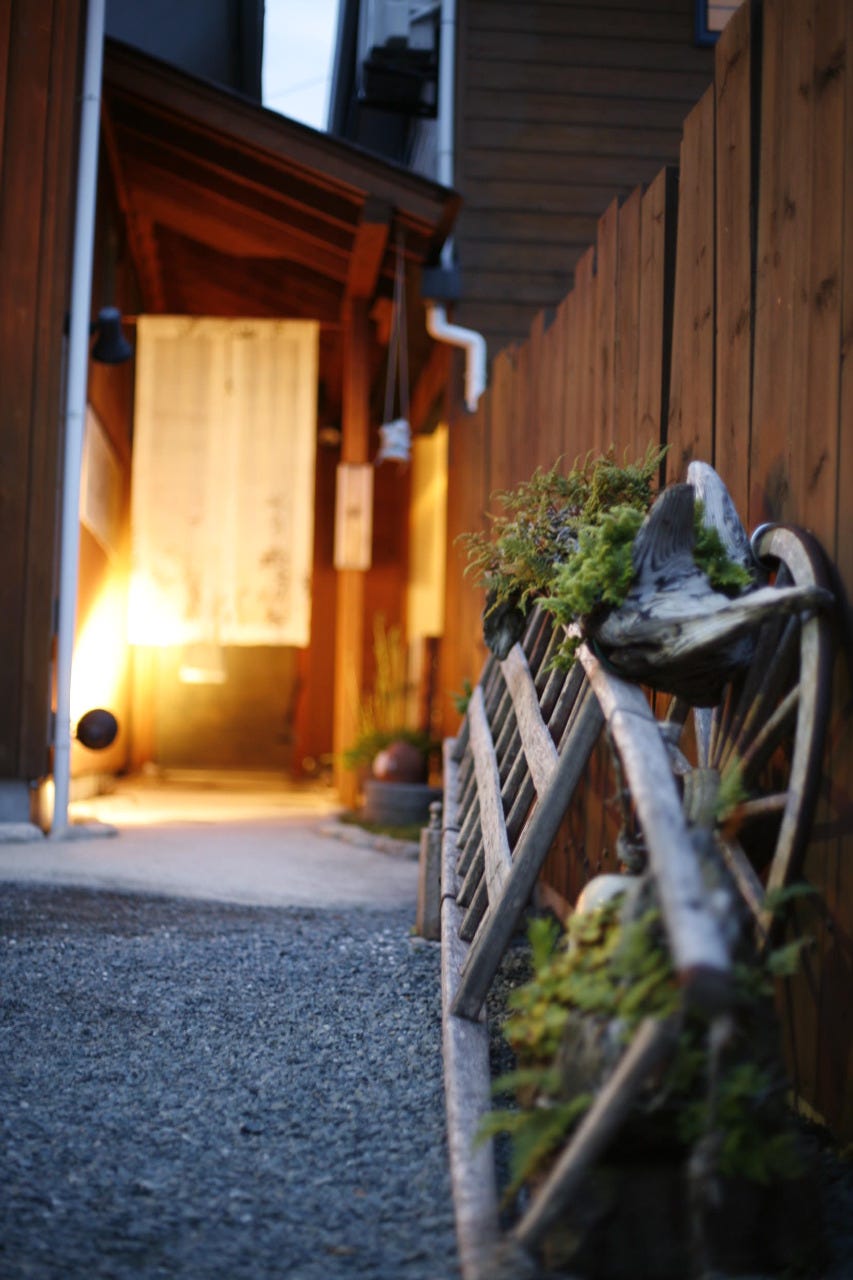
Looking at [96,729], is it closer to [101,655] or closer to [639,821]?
[101,655]

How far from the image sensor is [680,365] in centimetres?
328

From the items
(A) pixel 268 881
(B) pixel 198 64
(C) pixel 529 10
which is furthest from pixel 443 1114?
(B) pixel 198 64

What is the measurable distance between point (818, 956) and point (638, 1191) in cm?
78

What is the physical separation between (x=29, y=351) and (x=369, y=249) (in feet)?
8.32

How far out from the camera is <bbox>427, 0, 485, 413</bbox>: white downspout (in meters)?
7.80

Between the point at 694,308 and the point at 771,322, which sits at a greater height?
the point at 694,308

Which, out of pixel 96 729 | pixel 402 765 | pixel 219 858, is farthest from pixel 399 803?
pixel 96 729

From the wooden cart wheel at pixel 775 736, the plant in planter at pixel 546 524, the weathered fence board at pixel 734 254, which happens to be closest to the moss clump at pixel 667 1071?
the wooden cart wheel at pixel 775 736

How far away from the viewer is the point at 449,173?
7.97m

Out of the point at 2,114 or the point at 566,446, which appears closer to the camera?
the point at 566,446

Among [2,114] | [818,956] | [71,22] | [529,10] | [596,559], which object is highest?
[529,10]

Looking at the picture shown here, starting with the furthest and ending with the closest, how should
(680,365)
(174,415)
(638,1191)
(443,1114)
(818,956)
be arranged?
1. (174,415)
2. (680,365)
3. (443,1114)
4. (818,956)
5. (638,1191)

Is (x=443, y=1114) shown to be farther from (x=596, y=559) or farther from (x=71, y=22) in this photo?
(x=71, y=22)

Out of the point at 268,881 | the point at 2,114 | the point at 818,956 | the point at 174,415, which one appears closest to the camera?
the point at 818,956
